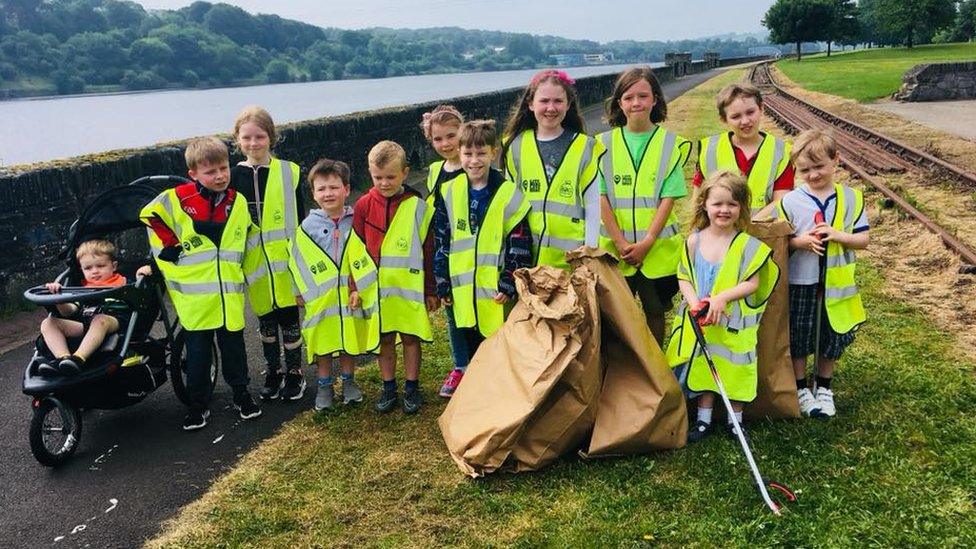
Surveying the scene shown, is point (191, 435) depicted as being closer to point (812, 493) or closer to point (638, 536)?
point (638, 536)

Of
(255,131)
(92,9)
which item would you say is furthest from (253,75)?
(255,131)

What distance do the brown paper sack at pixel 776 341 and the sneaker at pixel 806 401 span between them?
0.41ft

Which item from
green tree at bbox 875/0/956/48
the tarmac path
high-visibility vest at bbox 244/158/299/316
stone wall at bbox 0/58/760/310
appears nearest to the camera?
the tarmac path

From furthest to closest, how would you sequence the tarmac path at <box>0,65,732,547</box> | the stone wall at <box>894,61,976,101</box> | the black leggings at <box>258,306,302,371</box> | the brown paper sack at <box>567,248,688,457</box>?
1. the stone wall at <box>894,61,976,101</box>
2. the black leggings at <box>258,306,302,371</box>
3. the brown paper sack at <box>567,248,688,457</box>
4. the tarmac path at <box>0,65,732,547</box>

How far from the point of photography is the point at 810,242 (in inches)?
156

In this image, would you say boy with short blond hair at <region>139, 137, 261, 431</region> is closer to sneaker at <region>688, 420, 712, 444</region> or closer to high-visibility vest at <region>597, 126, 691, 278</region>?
high-visibility vest at <region>597, 126, 691, 278</region>

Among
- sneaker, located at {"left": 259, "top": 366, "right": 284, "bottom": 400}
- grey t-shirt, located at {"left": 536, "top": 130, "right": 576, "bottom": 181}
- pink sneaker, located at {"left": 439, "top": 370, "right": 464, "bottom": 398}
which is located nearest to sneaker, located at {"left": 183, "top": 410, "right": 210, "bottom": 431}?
sneaker, located at {"left": 259, "top": 366, "right": 284, "bottom": 400}

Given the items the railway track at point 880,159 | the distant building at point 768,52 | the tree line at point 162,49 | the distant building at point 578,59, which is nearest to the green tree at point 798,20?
the distant building at point 578,59

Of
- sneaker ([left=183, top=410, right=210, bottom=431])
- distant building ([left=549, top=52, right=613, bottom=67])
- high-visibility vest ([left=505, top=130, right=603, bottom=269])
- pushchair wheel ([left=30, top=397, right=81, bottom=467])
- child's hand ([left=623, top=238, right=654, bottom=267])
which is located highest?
distant building ([left=549, top=52, right=613, bottom=67])

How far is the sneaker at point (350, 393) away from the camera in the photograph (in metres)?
4.77

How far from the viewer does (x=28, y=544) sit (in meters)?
3.41

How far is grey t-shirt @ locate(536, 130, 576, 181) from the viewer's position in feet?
14.1

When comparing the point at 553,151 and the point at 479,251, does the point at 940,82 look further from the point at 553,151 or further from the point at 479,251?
the point at 479,251

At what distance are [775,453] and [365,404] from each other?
2531 mm
